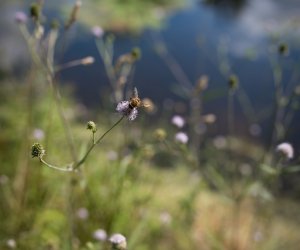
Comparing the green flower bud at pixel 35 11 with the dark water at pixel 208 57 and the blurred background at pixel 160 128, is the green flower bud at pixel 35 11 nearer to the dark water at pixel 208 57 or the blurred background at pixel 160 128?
the blurred background at pixel 160 128

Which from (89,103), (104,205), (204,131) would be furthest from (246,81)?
(104,205)

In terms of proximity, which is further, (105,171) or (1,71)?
(1,71)

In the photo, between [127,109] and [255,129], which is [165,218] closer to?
[127,109]

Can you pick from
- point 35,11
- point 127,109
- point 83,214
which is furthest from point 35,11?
point 83,214

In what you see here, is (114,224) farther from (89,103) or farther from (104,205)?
(89,103)

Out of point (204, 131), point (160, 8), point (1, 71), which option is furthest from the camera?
point (160, 8)

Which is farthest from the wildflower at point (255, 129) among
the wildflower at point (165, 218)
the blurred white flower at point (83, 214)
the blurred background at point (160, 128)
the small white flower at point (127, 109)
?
the small white flower at point (127, 109)
